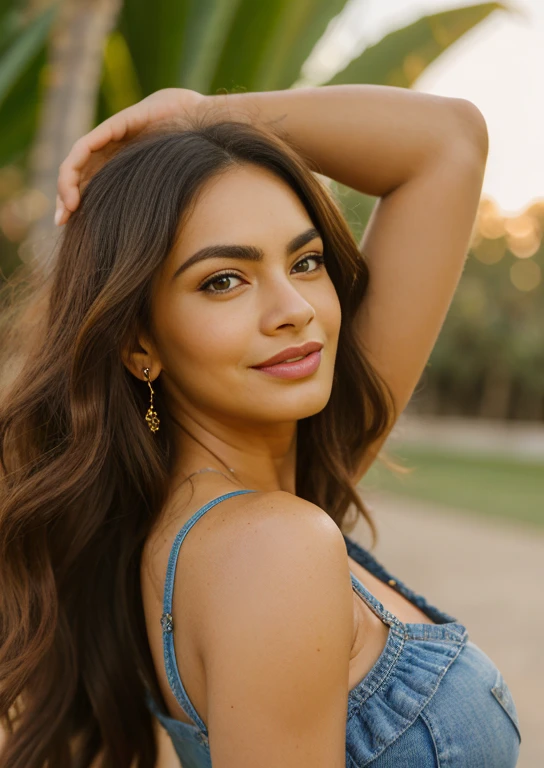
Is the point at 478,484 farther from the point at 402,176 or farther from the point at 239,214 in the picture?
the point at 239,214

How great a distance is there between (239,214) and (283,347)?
29 centimetres

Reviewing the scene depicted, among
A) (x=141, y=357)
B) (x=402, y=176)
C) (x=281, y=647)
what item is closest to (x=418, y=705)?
(x=281, y=647)

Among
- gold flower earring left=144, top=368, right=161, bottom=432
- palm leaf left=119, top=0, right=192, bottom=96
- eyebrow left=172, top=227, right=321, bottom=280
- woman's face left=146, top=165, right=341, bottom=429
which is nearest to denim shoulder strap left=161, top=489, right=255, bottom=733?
woman's face left=146, top=165, right=341, bottom=429

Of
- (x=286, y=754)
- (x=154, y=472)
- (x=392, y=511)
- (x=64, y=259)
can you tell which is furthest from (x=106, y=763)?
(x=392, y=511)

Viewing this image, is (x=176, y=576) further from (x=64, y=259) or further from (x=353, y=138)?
(x=353, y=138)

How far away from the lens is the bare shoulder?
1.31 m

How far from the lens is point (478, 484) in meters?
14.9

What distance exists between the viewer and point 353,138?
2.13 metres

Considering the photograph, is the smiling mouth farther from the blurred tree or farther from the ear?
the blurred tree

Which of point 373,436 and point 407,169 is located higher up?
point 407,169

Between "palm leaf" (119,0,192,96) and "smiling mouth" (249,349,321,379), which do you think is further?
"palm leaf" (119,0,192,96)

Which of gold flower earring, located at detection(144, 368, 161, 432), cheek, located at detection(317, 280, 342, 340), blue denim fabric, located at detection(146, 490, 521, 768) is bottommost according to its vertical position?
blue denim fabric, located at detection(146, 490, 521, 768)

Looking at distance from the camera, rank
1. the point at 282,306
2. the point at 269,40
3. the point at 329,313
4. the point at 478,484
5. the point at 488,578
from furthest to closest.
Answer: the point at 478,484 → the point at 488,578 → the point at 269,40 → the point at 329,313 → the point at 282,306

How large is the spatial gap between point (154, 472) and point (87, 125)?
278cm
